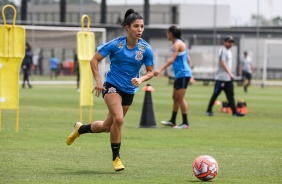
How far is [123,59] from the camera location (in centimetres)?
1211

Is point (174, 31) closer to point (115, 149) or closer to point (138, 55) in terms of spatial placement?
point (138, 55)

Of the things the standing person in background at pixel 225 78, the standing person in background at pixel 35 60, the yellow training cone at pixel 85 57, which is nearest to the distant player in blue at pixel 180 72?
the yellow training cone at pixel 85 57

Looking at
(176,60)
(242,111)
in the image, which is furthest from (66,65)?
(176,60)

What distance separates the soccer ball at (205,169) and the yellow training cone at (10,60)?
706 cm

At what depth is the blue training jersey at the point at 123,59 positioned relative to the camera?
12094mm

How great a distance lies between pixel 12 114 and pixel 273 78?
42519 mm

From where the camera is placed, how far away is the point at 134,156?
13859 millimetres

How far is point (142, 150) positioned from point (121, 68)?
3.02 metres

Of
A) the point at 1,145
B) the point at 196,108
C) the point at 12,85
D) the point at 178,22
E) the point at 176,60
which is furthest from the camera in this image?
the point at 178,22

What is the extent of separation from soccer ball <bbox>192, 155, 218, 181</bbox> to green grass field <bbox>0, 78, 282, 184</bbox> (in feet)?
0.48

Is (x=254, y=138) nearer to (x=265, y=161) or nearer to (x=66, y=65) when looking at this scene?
(x=265, y=161)

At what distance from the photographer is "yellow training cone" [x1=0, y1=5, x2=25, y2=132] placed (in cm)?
1686

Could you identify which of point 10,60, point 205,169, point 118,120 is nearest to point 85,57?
point 10,60

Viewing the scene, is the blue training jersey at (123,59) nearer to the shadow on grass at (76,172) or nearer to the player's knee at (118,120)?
the player's knee at (118,120)
